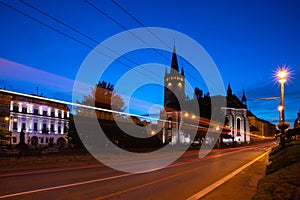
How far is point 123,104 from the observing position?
3906cm

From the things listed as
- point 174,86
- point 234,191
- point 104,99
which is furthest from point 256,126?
point 234,191

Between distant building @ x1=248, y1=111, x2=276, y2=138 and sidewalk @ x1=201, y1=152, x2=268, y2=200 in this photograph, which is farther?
distant building @ x1=248, y1=111, x2=276, y2=138

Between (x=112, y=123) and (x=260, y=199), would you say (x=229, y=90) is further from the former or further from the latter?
(x=260, y=199)

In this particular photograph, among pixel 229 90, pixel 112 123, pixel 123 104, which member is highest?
pixel 229 90

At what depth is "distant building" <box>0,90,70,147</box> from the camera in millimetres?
68438

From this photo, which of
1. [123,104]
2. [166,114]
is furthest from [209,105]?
[123,104]

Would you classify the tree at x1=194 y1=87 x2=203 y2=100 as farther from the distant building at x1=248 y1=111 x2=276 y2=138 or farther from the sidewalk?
the sidewalk

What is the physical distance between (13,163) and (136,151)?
18.5m

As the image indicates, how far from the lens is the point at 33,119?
2985 inches

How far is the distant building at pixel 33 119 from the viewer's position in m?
68.4

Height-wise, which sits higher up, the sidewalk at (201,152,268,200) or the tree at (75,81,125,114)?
the tree at (75,81,125,114)

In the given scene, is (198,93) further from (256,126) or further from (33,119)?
(256,126)

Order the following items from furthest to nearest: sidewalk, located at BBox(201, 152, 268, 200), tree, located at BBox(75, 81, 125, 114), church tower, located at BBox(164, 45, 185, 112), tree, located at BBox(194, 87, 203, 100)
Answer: church tower, located at BBox(164, 45, 185, 112), tree, located at BBox(194, 87, 203, 100), tree, located at BBox(75, 81, 125, 114), sidewalk, located at BBox(201, 152, 268, 200)

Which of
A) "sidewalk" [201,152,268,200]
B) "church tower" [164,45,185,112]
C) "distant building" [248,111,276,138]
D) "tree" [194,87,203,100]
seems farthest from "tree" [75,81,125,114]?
"distant building" [248,111,276,138]
